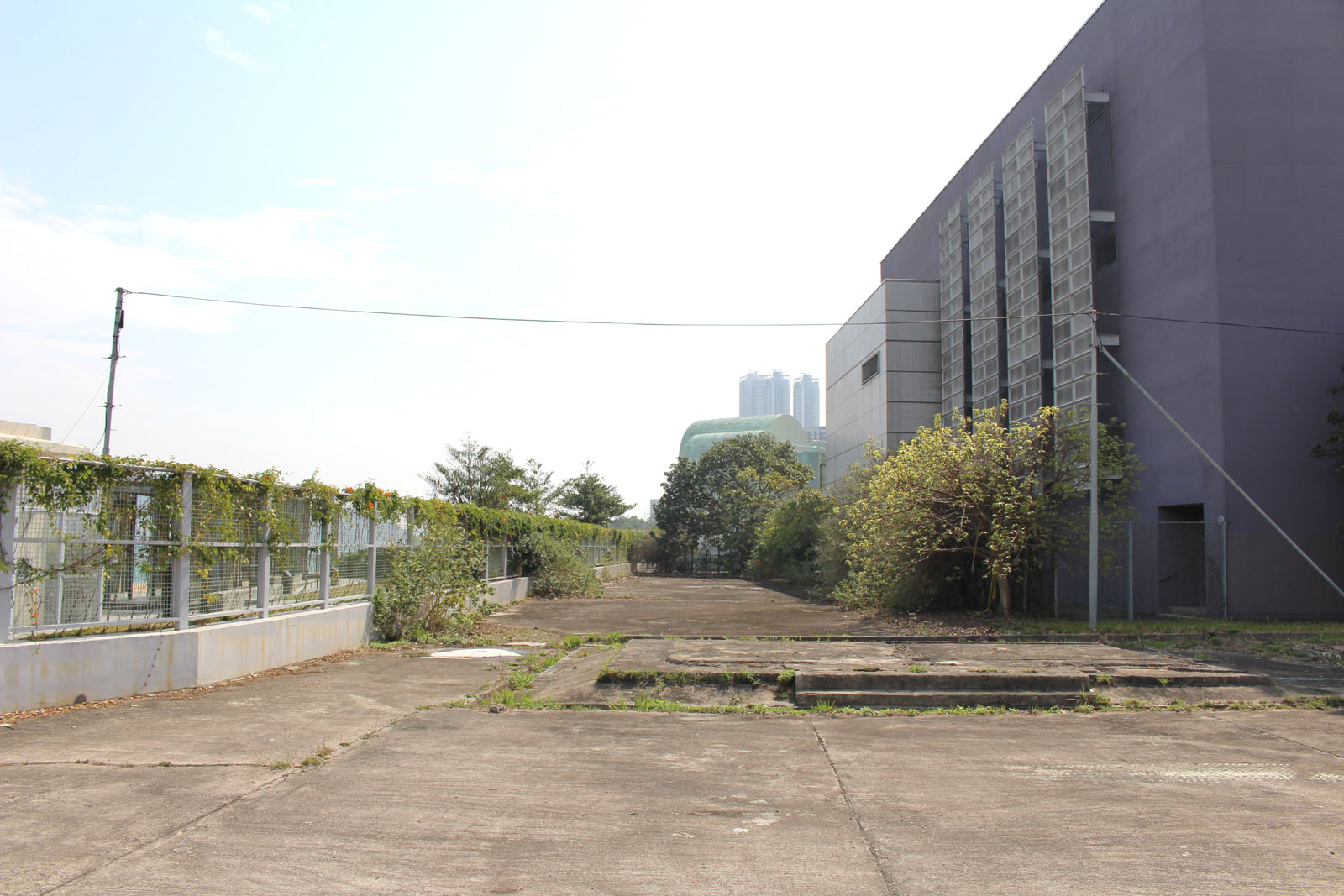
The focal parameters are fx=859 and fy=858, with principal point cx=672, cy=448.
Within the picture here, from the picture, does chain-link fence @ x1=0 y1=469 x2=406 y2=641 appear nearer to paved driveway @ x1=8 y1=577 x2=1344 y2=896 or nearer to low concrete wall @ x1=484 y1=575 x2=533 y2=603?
paved driveway @ x1=8 y1=577 x2=1344 y2=896

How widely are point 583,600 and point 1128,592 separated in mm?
14519

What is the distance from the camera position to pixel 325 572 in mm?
13094

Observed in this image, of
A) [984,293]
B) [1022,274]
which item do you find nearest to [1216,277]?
[1022,274]

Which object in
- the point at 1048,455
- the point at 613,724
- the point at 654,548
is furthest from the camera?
the point at 654,548

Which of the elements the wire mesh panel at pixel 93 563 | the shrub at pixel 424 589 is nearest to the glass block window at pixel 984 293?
the shrub at pixel 424 589

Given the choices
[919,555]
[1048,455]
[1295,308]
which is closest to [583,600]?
[919,555]

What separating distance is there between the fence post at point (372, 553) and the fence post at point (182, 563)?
4.57 m

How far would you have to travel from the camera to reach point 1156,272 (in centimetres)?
2014

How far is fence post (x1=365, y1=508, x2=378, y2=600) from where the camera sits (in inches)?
574

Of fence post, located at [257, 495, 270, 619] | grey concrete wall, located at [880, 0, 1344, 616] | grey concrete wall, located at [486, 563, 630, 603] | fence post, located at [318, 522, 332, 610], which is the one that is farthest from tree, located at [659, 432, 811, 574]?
fence post, located at [257, 495, 270, 619]

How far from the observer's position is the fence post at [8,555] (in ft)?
27.8

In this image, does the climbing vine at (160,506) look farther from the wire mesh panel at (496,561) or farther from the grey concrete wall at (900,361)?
the grey concrete wall at (900,361)

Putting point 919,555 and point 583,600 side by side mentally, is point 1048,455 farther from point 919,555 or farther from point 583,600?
point 583,600

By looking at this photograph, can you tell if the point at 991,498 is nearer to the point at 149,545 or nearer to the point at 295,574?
the point at 295,574
